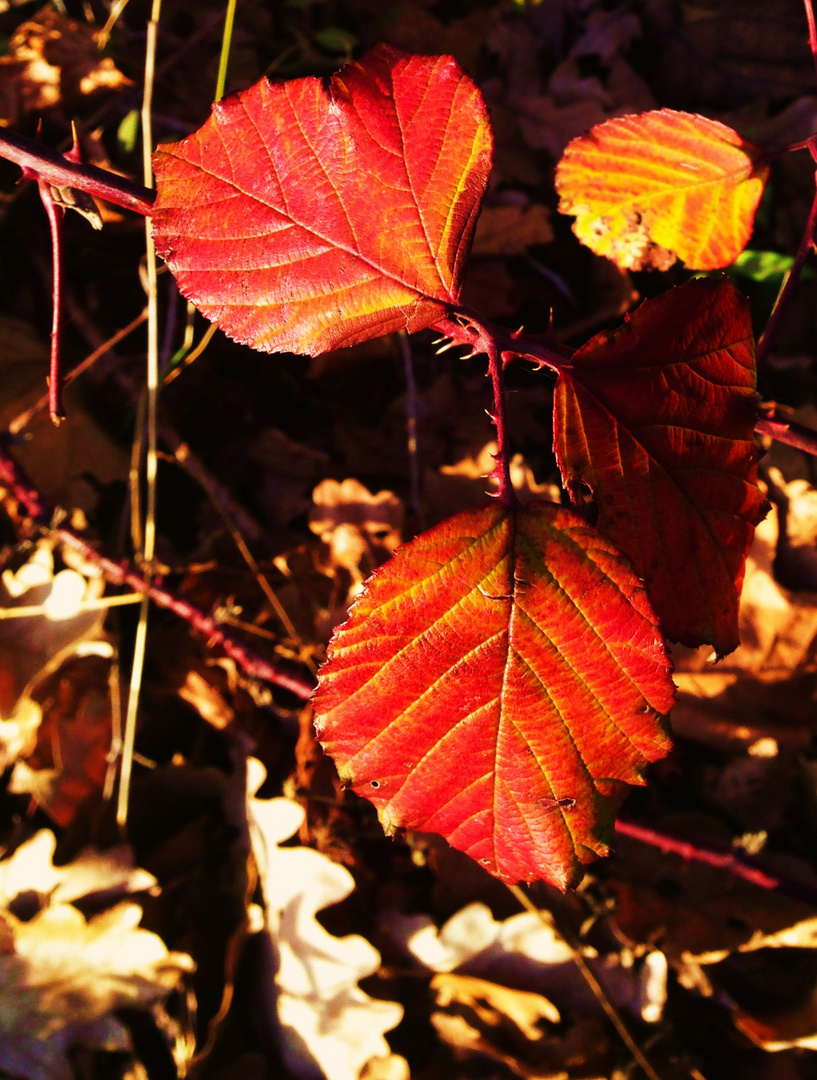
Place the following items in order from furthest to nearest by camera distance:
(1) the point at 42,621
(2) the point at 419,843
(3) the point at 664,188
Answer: (1) the point at 42,621
(2) the point at 419,843
(3) the point at 664,188

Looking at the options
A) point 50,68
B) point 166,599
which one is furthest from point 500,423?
point 50,68

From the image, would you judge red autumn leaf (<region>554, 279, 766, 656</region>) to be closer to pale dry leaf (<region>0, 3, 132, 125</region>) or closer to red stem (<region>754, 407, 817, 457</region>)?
red stem (<region>754, 407, 817, 457</region>)

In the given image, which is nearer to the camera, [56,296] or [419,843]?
[56,296]

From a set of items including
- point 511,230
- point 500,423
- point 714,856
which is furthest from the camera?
point 511,230

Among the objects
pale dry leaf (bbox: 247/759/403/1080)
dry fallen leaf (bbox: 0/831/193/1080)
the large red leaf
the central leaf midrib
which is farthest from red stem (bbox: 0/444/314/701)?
the central leaf midrib

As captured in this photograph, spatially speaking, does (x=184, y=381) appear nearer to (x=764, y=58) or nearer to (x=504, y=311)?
(x=504, y=311)

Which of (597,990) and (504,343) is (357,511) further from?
(597,990)

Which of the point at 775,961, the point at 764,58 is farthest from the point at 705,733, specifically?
the point at 764,58
